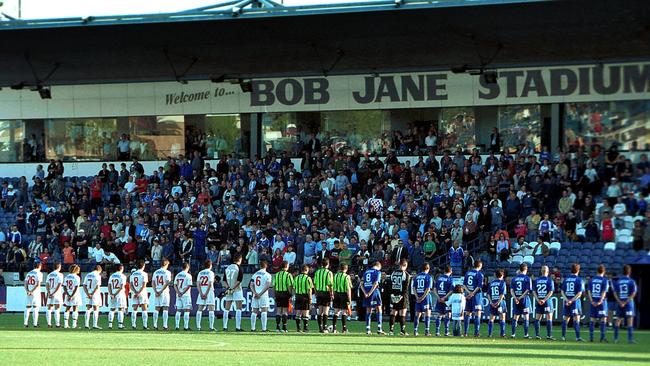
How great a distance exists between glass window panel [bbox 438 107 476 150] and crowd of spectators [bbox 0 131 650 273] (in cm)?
84

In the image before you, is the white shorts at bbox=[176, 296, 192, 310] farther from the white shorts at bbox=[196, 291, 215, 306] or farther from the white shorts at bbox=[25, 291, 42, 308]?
the white shorts at bbox=[25, 291, 42, 308]

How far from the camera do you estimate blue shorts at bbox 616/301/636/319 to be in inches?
1019

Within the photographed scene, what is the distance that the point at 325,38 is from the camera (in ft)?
116

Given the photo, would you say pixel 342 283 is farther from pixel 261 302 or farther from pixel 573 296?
pixel 573 296

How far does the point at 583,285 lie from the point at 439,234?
24.9 ft

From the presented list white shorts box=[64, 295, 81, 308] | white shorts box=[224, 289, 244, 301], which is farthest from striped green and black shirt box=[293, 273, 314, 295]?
white shorts box=[64, 295, 81, 308]

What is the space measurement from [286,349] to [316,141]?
2194 centimetres

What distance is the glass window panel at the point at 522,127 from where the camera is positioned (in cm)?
4103

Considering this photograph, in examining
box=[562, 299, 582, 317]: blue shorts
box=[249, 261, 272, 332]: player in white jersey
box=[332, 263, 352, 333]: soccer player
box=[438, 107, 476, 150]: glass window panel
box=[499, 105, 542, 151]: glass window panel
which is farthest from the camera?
box=[438, 107, 476, 150]: glass window panel

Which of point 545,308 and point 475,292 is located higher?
point 475,292

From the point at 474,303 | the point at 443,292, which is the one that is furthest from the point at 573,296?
the point at 443,292

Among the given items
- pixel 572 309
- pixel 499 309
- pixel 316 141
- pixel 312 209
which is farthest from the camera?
pixel 316 141

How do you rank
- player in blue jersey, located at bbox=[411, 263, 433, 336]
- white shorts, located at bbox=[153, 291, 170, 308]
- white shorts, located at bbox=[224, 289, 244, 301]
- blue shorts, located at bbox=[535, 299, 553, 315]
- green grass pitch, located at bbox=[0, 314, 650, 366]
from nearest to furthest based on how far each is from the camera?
1. green grass pitch, located at bbox=[0, 314, 650, 366]
2. blue shorts, located at bbox=[535, 299, 553, 315]
3. player in blue jersey, located at bbox=[411, 263, 433, 336]
4. white shorts, located at bbox=[224, 289, 244, 301]
5. white shorts, located at bbox=[153, 291, 170, 308]

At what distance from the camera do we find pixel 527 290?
90.1 ft
